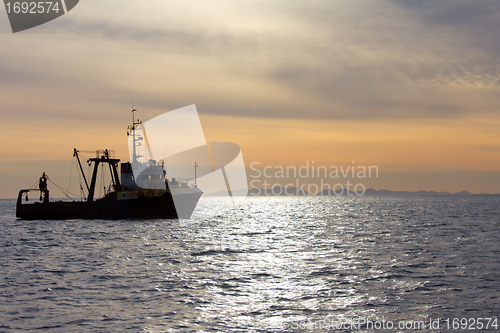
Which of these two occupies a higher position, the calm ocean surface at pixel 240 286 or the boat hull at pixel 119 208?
the boat hull at pixel 119 208

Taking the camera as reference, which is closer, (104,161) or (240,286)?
(240,286)

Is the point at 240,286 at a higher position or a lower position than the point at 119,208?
lower

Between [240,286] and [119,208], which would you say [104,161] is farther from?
[240,286]

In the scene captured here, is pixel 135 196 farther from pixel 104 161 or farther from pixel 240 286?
pixel 240 286

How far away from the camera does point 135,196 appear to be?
65250 millimetres

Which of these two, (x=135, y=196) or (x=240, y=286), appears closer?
(x=240, y=286)

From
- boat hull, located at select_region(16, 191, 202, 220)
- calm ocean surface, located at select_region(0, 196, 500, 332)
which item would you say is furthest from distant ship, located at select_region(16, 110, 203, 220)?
calm ocean surface, located at select_region(0, 196, 500, 332)

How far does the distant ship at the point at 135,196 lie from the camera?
6500 centimetres

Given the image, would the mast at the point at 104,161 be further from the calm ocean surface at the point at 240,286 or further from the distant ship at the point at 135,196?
the calm ocean surface at the point at 240,286

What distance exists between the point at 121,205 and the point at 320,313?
54.5 meters

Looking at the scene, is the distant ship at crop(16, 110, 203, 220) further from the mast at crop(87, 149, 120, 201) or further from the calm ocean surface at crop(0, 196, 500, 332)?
the calm ocean surface at crop(0, 196, 500, 332)

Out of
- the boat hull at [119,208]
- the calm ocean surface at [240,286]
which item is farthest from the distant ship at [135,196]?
the calm ocean surface at [240,286]

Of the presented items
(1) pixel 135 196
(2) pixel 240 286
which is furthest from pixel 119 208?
(2) pixel 240 286

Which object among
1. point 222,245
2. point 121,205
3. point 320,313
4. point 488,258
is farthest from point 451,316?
point 121,205
